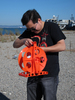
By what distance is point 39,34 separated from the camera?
6.28ft

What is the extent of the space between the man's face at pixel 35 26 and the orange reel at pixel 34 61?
221 millimetres

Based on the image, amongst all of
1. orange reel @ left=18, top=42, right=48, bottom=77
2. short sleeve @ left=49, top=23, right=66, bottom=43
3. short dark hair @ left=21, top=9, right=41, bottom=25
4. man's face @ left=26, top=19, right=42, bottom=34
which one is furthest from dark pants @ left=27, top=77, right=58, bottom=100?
short dark hair @ left=21, top=9, right=41, bottom=25

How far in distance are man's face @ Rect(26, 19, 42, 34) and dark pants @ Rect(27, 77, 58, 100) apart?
2.03ft

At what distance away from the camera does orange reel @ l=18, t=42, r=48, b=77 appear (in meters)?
1.72

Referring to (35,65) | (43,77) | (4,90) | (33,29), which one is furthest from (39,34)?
(4,90)

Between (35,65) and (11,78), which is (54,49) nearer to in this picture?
(35,65)

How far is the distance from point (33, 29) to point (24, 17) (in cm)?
18

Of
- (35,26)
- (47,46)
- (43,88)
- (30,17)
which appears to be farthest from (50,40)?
(43,88)

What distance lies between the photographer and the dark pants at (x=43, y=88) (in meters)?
1.88

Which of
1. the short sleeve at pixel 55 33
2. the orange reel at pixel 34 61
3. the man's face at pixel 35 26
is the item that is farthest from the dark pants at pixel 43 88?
the man's face at pixel 35 26

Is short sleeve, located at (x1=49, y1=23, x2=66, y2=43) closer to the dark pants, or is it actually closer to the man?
the man

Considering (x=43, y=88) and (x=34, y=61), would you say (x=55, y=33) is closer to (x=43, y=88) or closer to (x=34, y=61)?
(x=34, y=61)

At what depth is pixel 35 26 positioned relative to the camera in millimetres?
1805

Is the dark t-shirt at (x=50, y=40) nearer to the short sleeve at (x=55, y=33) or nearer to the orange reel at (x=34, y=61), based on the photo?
the short sleeve at (x=55, y=33)
